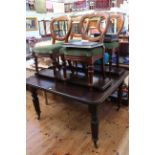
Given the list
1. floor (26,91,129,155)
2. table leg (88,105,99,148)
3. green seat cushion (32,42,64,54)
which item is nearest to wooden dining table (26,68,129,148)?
table leg (88,105,99,148)

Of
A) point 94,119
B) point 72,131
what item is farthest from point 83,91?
point 72,131

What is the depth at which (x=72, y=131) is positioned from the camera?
1948 millimetres

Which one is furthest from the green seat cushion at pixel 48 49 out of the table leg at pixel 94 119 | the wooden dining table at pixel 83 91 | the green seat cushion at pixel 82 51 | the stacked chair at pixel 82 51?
the table leg at pixel 94 119

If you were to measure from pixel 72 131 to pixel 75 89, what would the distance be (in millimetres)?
534

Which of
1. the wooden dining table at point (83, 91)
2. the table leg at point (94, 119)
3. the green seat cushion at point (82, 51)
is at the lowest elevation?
the table leg at point (94, 119)

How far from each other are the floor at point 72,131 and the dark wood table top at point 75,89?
469 mm

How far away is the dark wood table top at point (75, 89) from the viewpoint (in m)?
1.55

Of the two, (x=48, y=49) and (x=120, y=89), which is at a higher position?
(x=48, y=49)

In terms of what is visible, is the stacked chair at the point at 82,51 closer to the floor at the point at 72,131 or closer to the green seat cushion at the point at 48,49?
the green seat cushion at the point at 48,49
